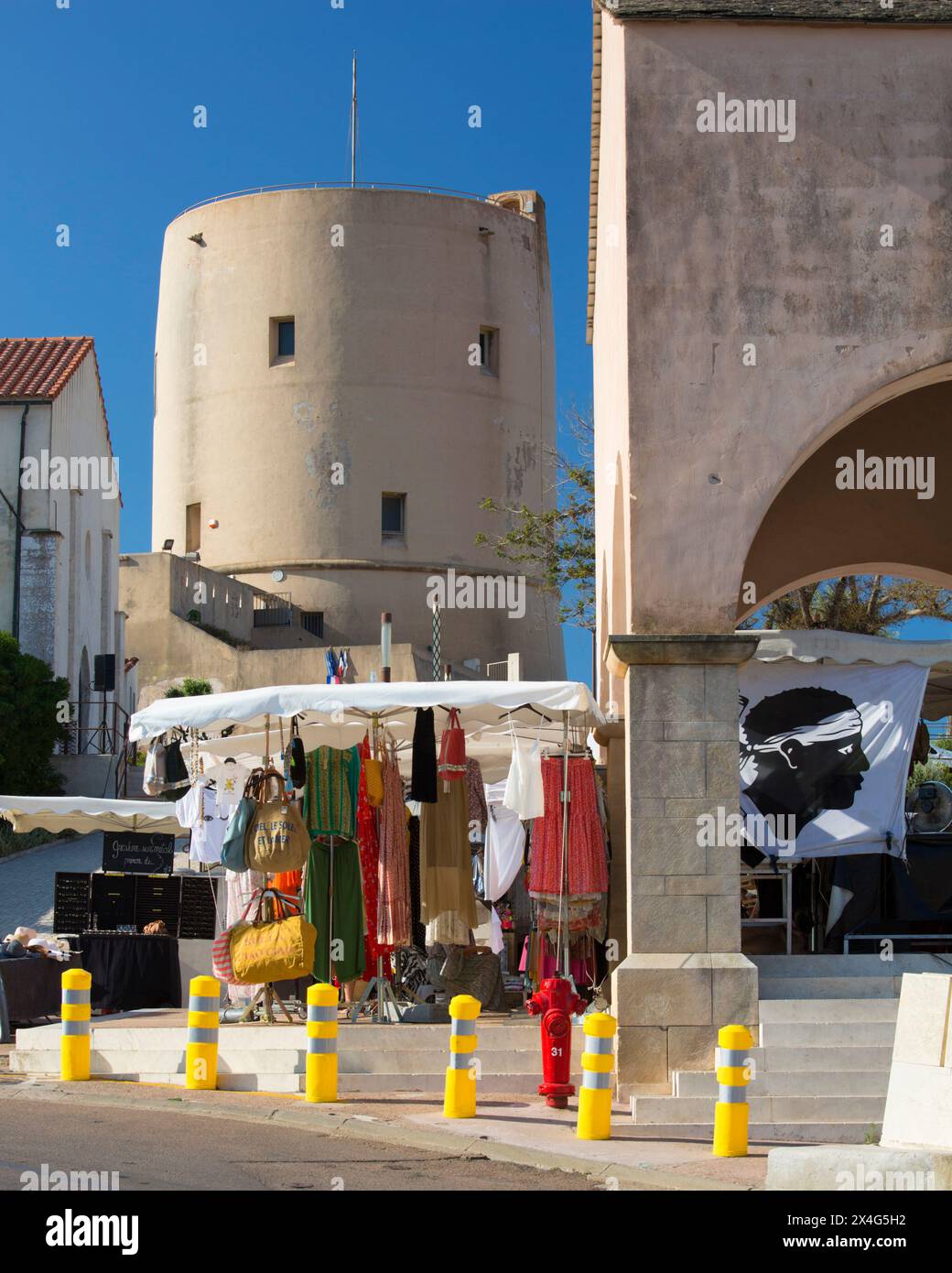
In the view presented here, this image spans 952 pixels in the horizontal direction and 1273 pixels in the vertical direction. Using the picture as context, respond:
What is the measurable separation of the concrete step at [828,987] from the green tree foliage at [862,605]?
1625 cm

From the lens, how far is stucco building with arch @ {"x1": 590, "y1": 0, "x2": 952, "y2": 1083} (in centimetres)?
1341

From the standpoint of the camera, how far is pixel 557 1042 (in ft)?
41.2

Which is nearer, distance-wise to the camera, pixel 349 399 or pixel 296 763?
pixel 296 763

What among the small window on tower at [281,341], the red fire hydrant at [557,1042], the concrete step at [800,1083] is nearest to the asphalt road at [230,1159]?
the red fire hydrant at [557,1042]

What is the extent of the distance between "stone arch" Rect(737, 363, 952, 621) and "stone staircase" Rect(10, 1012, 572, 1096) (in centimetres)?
619

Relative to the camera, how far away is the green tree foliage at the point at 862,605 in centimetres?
3067

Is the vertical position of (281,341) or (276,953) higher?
(281,341)

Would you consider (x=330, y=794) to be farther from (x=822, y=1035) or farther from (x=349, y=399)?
(x=349, y=399)

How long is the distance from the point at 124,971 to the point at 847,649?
9.05 metres

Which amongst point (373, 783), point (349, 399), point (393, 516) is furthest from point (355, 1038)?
point (393, 516)

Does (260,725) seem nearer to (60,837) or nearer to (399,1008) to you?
(399,1008)

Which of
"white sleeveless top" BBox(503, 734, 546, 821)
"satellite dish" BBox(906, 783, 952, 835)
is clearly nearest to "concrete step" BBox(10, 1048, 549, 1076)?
"white sleeveless top" BBox(503, 734, 546, 821)
